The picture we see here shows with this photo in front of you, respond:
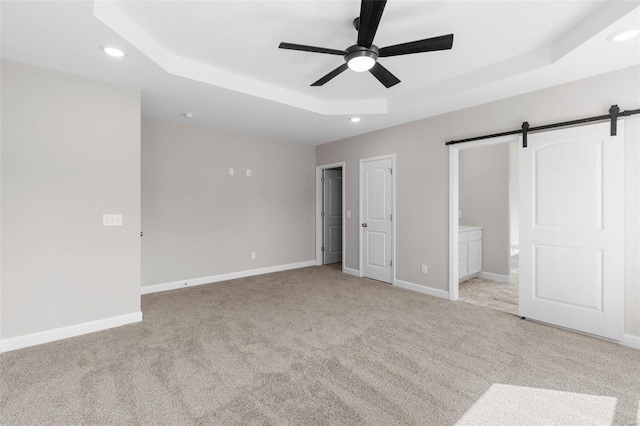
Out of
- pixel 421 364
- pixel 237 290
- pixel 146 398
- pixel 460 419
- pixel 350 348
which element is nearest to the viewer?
pixel 460 419

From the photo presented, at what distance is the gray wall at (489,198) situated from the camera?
501cm

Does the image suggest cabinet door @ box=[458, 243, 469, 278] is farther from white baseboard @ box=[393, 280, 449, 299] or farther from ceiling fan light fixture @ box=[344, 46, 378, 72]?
ceiling fan light fixture @ box=[344, 46, 378, 72]

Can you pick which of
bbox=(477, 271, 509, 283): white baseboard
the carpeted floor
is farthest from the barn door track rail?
bbox=(477, 271, 509, 283): white baseboard

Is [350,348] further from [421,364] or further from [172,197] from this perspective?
[172,197]

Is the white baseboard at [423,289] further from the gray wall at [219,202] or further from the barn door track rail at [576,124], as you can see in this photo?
the gray wall at [219,202]

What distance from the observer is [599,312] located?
2818 mm

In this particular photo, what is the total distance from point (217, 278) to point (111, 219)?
7.14 ft

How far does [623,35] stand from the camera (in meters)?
2.19

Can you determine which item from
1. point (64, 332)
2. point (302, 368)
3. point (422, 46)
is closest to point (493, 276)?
point (302, 368)

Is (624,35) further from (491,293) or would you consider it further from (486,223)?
(486,223)

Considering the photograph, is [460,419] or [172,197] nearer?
[460,419]

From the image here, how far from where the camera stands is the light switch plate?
304 cm

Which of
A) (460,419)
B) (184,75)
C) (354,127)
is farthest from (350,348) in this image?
(354,127)

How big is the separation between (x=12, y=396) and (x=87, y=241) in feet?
4.54
